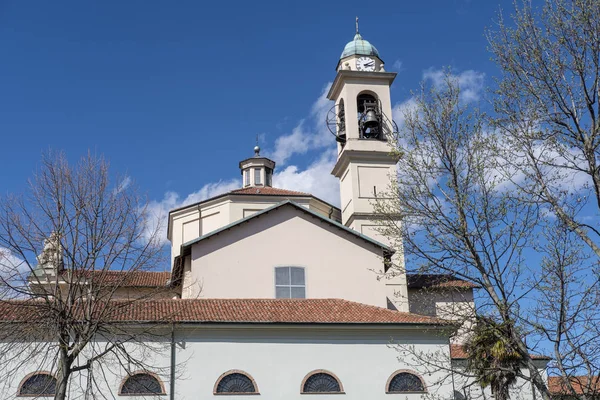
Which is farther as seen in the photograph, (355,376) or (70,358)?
(355,376)

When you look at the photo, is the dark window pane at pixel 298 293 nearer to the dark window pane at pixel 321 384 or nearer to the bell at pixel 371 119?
the dark window pane at pixel 321 384

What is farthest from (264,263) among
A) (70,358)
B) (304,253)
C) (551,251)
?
(551,251)

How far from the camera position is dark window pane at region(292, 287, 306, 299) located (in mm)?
24719

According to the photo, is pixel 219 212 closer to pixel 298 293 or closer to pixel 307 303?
pixel 298 293

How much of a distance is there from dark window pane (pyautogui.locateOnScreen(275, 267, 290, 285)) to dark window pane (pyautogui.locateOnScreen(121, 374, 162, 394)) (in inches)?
272

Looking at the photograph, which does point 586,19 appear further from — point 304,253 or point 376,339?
point 304,253

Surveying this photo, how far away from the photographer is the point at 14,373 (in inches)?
719

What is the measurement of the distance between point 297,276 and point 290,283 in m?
0.37

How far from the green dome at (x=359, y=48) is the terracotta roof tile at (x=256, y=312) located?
15795 millimetres

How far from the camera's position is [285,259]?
82.9 feet

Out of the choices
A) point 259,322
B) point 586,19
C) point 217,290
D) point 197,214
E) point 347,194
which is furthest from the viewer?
point 197,214

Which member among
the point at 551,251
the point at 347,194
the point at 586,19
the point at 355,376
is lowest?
the point at 355,376

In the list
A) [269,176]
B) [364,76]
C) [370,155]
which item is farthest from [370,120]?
[269,176]

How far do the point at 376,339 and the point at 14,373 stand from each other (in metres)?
9.95
